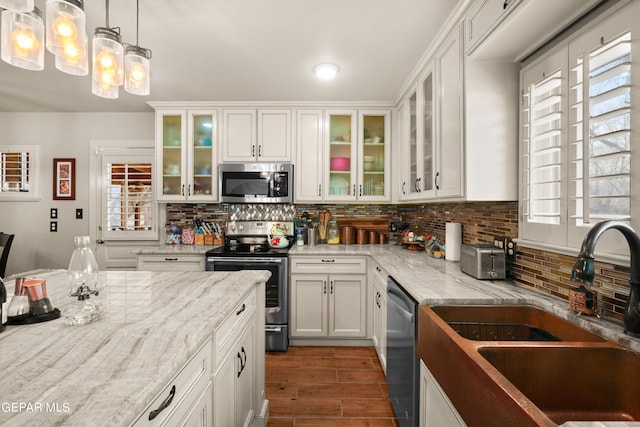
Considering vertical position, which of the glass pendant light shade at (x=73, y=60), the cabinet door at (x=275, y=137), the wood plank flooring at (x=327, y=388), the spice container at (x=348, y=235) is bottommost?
the wood plank flooring at (x=327, y=388)

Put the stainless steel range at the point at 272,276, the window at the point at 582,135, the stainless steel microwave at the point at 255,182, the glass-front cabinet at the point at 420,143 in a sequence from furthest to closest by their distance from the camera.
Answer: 1. the stainless steel microwave at the point at 255,182
2. the stainless steel range at the point at 272,276
3. the glass-front cabinet at the point at 420,143
4. the window at the point at 582,135

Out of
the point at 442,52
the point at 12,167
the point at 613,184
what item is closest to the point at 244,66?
the point at 442,52

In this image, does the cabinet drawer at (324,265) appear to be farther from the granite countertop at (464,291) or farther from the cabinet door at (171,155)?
Result: the cabinet door at (171,155)

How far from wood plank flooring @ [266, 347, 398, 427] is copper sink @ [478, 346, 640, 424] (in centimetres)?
122

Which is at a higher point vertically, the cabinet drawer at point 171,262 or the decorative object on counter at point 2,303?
the decorative object on counter at point 2,303

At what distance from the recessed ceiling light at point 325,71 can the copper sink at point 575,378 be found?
2.20 m

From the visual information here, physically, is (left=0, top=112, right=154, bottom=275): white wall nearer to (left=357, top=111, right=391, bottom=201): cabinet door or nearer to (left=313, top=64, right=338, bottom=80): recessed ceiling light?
(left=313, top=64, right=338, bottom=80): recessed ceiling light

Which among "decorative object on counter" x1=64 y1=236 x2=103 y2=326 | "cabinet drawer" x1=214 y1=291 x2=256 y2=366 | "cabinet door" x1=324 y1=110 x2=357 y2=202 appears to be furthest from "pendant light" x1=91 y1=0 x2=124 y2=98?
"cabinet door" x1=324 y1=110 x2=357 y2=202

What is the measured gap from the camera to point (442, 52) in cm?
205

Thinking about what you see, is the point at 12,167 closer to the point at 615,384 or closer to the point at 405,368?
the point at 405,368

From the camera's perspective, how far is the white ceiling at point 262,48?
5.99ft

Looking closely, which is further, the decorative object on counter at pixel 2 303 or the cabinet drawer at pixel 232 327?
the cabinet drawer at pixel 232 327

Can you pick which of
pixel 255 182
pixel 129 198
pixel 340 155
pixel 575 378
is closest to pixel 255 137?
pixel 255 182

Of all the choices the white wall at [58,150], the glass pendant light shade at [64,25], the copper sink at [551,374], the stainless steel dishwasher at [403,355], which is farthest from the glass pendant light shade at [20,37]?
the white wall at [58,150]
